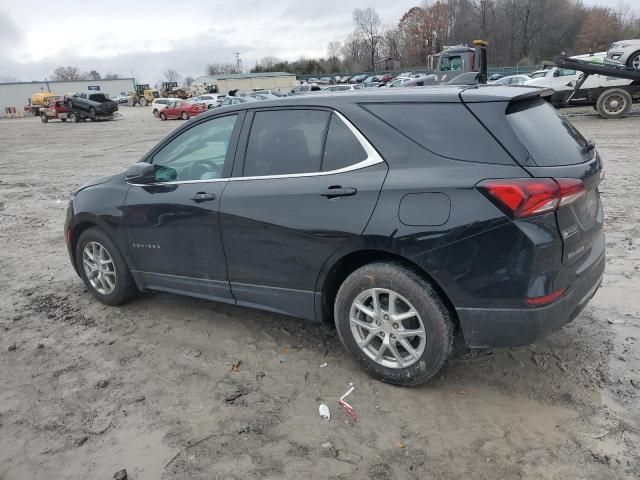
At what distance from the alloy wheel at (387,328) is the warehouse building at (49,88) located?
76828 millimetres

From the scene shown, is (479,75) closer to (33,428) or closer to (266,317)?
(266,317)

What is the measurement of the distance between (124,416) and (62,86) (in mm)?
89512

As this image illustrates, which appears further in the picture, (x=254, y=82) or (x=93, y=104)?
(x=254, y=82)

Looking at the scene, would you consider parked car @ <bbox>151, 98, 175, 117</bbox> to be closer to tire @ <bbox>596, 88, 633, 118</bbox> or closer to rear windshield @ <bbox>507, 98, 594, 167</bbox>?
tire @ <bbox>596, 88, 633, 118</bbox>

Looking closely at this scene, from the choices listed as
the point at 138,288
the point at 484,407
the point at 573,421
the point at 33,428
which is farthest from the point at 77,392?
the point at 573,421

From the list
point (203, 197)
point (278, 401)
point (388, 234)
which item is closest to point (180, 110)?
point (203, 197)

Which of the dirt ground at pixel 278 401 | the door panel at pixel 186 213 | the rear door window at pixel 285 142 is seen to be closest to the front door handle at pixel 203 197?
the door panel at pixel 186 213

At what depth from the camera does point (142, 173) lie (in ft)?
13.4

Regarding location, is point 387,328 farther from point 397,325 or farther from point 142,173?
point 142,173

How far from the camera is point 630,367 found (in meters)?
3.38

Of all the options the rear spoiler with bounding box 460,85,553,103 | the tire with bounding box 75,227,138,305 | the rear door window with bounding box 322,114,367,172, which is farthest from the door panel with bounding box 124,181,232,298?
the rear spoiler with bounding box 460,85,553,103

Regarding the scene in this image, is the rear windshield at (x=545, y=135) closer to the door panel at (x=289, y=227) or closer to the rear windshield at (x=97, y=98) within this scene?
the door panel at (x=289, y=227)

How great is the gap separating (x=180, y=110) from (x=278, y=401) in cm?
3589

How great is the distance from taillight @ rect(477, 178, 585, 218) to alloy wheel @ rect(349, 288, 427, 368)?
781 millimetres
